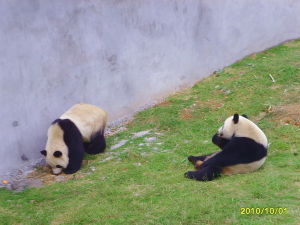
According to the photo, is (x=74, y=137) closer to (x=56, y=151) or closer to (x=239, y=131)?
(x=56, y=151)

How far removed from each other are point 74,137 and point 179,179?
226 cm

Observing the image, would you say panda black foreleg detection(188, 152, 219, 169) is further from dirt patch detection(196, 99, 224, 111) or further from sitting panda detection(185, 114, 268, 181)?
dirt patch detection(196, 99, 224, 111)

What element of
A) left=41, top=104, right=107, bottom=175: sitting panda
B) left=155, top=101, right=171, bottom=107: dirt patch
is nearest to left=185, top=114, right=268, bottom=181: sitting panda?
left=41, top=104, right=107, bottom=175: sitting panda

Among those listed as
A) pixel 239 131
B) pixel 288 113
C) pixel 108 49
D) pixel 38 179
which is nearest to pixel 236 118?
pixel 239 131

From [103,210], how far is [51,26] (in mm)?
3850

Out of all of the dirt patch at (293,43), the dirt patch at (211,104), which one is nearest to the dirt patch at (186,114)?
the dirt patch at (211,104)

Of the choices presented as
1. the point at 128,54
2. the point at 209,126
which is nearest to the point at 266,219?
the point at 209,126

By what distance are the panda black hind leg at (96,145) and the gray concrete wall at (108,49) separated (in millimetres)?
790

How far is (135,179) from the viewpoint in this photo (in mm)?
6852

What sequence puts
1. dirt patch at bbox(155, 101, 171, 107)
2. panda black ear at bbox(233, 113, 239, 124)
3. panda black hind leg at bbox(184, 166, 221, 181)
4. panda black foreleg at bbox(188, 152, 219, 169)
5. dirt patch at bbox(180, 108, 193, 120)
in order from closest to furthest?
panda black hind leg at bbox(184, 166, 221, 181), panda black ear at bbox(233, 113, 239, 124), panda black foreleg at bbox(188, 152, 219, 169), dirt patch at bbox(180, 108, 193, 120), dirt patch at bbox(155, 101, 171, 107)

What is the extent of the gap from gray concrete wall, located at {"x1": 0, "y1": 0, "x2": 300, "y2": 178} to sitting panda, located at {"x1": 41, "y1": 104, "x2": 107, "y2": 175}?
0.42 meters

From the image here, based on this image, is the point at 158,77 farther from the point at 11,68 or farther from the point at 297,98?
the point at 11,68

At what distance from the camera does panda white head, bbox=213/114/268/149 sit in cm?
665

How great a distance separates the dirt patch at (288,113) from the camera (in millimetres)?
8570
